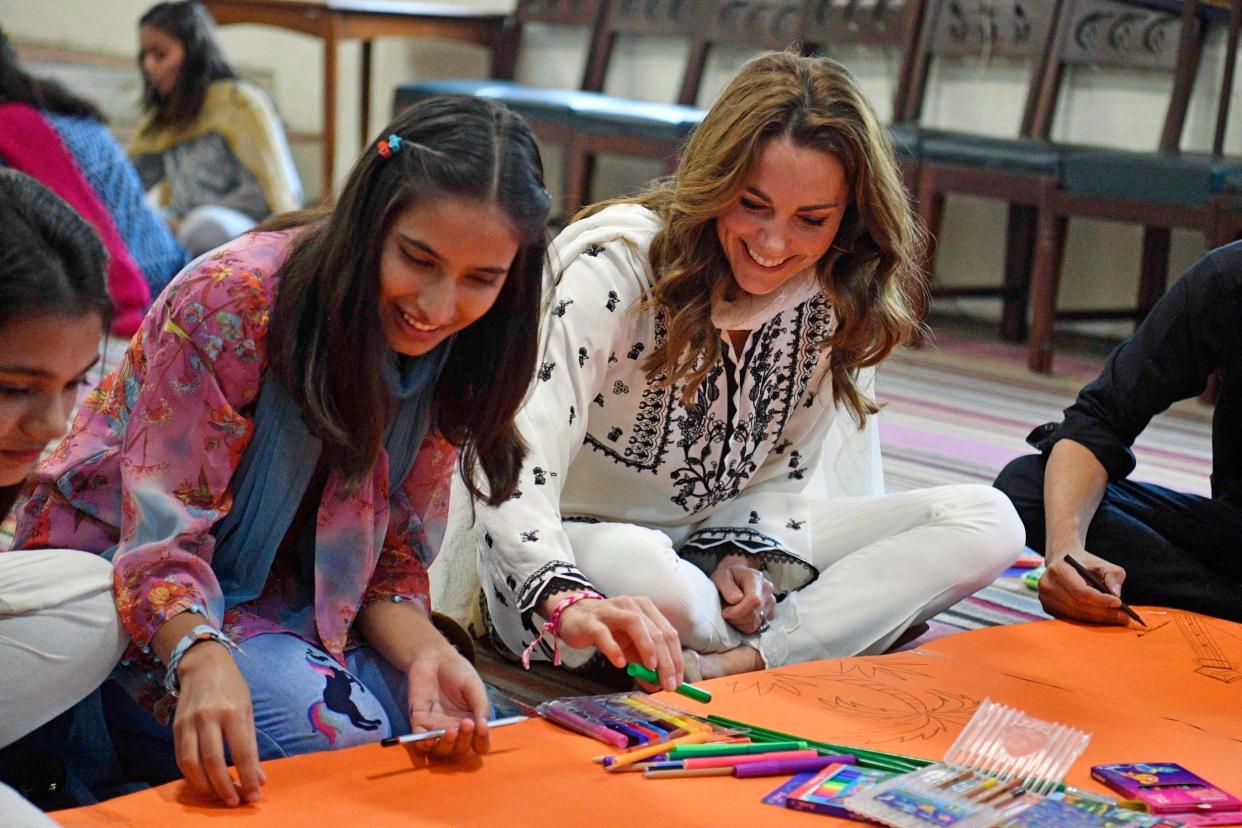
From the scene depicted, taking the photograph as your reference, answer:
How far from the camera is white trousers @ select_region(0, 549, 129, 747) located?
120cm

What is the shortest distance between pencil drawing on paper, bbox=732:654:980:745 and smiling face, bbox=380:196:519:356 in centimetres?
51

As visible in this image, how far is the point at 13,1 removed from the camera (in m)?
6.17

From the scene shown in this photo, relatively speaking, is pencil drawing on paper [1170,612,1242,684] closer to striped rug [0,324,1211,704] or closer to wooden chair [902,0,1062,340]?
striped rug [0,324,1211,704]

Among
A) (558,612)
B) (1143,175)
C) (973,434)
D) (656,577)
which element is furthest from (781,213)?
(1143,175)

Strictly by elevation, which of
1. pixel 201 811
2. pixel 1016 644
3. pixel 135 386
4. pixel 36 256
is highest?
pixel 36 256

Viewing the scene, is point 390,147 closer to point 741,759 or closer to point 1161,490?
point 741,759

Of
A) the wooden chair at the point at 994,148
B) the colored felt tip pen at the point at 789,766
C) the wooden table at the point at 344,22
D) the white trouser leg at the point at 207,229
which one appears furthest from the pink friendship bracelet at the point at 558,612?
the wooden table at the point at 344,22

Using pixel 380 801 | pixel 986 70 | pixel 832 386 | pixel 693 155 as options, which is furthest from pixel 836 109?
pixel 986 70

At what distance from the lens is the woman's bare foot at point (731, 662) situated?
5.64 ft

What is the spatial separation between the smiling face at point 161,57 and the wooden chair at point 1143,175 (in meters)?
2.23

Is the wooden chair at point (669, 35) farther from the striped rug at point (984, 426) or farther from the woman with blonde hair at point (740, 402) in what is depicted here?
the woman with blonde hair at point (740, 402)

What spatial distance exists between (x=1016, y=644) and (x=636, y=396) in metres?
0.53

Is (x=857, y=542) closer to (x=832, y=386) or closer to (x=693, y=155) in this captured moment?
(x=832, y=386)

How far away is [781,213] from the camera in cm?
173
